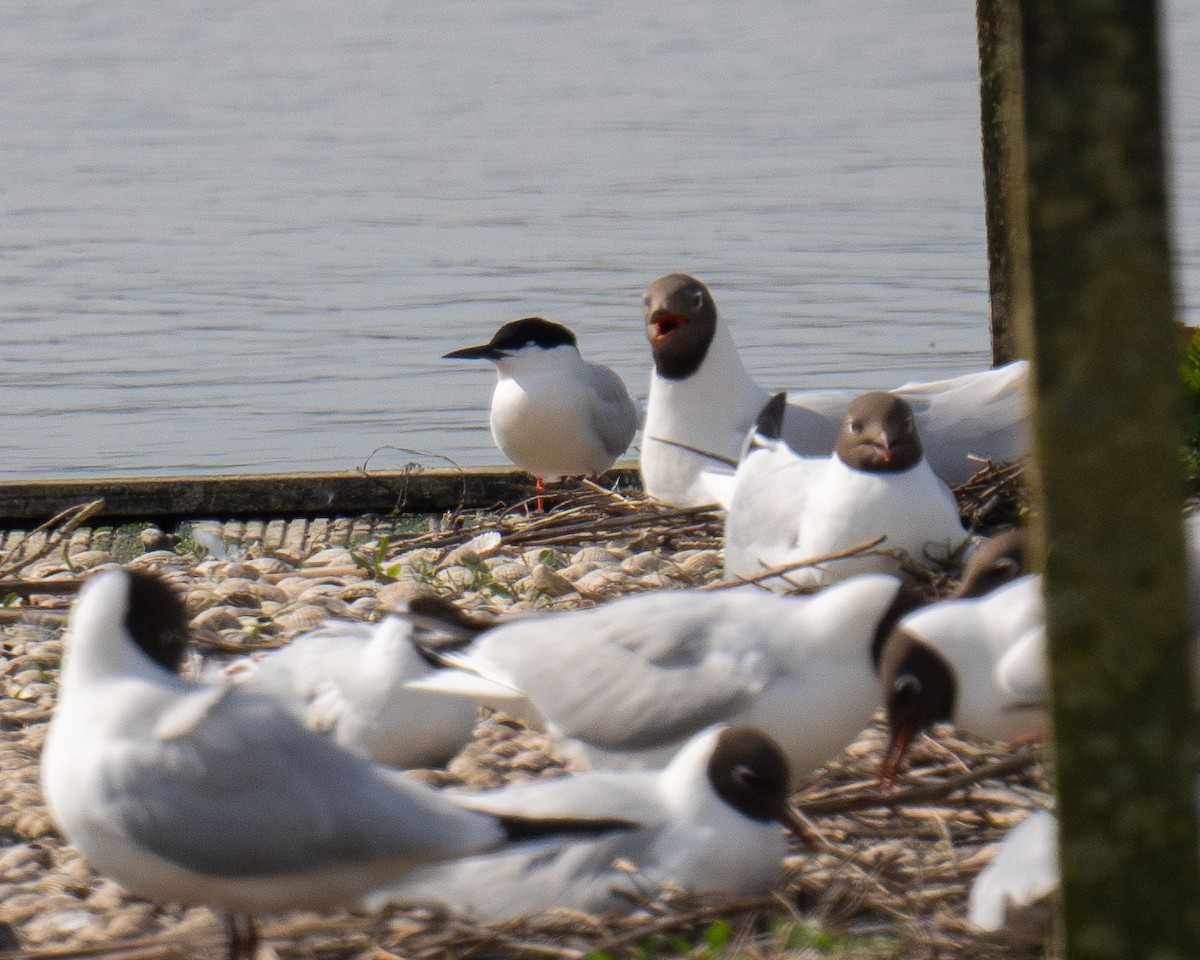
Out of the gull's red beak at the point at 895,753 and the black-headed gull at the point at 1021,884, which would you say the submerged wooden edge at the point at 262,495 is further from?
the black-headed gull at the point at 1021,884

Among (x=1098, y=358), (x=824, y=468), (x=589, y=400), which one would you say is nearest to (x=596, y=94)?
(x=589, y=400)

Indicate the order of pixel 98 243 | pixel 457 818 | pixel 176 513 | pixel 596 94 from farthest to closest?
pixel 596 94, pixel 98 243, pixel 176 513, pixel 457 818

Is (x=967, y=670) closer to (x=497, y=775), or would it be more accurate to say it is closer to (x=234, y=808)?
(x=497, y=775)

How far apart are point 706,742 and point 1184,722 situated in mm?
1395

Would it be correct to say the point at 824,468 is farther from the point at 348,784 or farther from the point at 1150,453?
the point at 1150,453

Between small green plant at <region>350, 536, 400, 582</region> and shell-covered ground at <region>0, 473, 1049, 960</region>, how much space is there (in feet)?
0.04

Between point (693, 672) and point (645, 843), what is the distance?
22.3 inches

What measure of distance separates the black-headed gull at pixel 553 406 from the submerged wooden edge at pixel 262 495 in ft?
0.51

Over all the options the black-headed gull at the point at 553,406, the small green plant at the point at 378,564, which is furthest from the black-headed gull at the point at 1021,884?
the black-headed gull at the point at 553,406

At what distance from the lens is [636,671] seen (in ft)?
12.2

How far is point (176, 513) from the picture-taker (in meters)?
6.98

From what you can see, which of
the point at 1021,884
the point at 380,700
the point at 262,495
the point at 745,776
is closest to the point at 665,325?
the point at 262,495

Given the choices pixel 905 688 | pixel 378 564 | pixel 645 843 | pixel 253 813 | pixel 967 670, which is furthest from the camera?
pixel 378 564

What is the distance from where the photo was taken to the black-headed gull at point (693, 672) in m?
3.60
